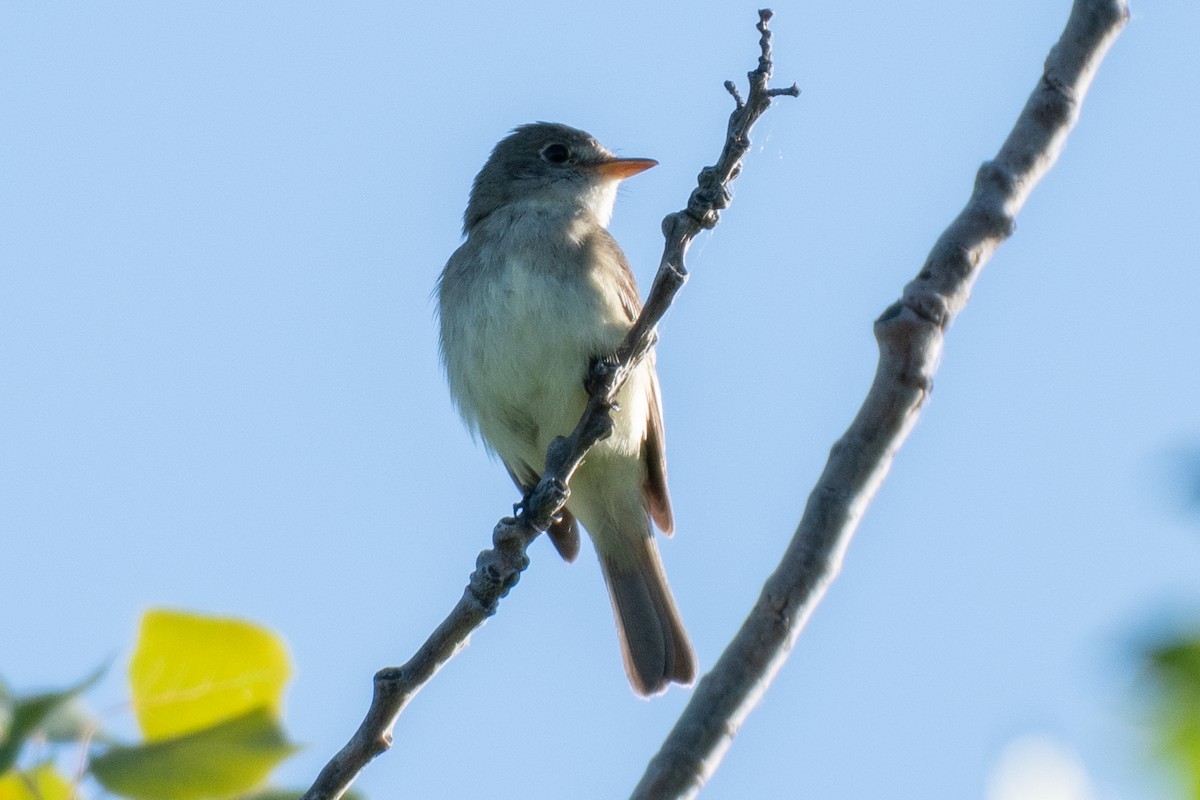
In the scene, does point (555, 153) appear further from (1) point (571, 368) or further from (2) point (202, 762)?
(2) point (202, 762)

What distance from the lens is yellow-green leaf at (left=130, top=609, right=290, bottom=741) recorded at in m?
2.09

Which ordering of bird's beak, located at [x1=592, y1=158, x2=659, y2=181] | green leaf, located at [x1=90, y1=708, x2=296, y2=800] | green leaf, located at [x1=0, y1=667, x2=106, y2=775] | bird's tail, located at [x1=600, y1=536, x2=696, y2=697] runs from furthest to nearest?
bird's beak, located at [x1=592, y1=158, x2=659, y2=181]
bird's tail, located at [x1=600, y1=536, x2=696, y2=697]
green leaf, located at [x1=90, y1=708, x2=296, y2=800]
green leaf, located at [x1=0, y1=667, x2=106, y2=775]

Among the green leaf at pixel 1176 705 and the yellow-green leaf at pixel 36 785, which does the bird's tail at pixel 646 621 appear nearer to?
the yellow-green leaf at pixel 36 785

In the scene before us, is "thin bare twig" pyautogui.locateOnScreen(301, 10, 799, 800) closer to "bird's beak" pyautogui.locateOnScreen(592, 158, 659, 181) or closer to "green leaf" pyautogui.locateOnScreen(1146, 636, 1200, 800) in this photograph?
"green leaf" pyautogui.locateOnScreen(1146, 636, 1200, 800)

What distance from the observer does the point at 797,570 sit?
7.39ft

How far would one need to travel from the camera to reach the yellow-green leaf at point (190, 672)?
6.85 ft

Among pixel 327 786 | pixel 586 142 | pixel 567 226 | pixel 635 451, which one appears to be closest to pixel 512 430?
pixel 635 451

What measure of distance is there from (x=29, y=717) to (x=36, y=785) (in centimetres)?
28

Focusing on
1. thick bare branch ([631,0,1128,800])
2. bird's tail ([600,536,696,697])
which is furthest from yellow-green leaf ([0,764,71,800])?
bird's tail ([600,536,696,697])

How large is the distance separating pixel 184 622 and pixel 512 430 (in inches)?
196

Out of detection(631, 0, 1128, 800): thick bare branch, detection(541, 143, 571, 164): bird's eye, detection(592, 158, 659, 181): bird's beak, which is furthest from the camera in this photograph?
detection(541, 143, 571, 164): bird's eye

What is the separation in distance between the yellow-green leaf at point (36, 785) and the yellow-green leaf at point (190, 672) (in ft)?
0.44

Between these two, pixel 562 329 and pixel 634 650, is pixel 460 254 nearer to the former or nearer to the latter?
pixel 562 329

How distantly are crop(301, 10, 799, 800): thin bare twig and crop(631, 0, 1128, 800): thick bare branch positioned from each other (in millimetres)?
856
